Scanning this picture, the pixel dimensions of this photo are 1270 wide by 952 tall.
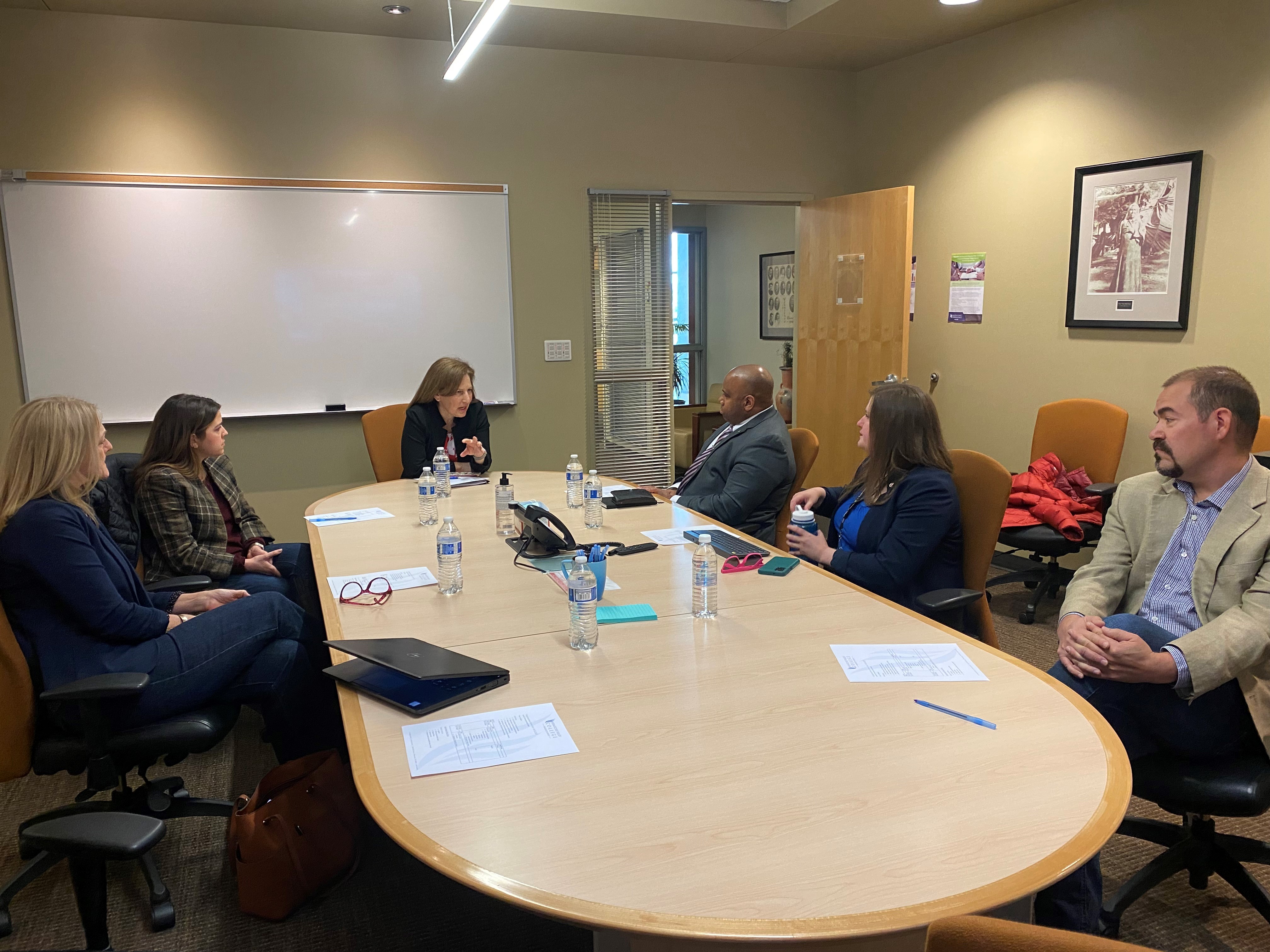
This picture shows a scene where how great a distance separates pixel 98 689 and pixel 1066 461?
417cm

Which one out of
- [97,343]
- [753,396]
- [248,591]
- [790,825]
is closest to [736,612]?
[790,825]

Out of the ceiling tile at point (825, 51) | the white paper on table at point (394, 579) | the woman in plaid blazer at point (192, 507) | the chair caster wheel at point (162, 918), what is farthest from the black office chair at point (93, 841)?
the ceiling tile at point (825, 51)

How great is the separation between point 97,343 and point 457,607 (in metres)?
3.24

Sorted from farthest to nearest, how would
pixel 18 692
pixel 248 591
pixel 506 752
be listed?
pixel 248 591 → pixel 18 692 → pixel 506 752

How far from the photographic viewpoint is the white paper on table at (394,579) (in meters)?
2.36

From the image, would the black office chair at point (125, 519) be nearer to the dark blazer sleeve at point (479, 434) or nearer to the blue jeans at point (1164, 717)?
the dark blazer sleeve at point (479, 434)

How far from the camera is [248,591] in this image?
3029mm

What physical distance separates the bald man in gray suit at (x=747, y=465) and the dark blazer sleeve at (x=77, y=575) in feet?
6.31

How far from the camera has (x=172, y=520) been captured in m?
2.98

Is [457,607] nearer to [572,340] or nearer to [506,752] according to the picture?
[506,752]

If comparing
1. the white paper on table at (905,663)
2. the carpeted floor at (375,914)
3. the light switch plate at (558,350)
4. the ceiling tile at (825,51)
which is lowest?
the carpeted floor at (375,914)

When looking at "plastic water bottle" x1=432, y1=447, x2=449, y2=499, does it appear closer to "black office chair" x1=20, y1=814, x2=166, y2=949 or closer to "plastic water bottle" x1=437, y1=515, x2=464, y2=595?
"plastic water bottle" x1=437, y1=515, x2=464, y2=595

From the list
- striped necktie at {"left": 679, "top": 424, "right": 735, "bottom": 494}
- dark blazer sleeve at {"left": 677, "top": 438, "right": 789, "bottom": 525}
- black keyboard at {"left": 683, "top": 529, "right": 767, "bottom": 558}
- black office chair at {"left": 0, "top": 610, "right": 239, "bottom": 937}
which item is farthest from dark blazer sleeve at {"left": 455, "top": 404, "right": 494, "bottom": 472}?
black office chair at {"left": 0, "top": 610, "right": 239, "bottom": 937}

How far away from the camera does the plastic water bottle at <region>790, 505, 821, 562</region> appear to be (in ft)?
8.93
